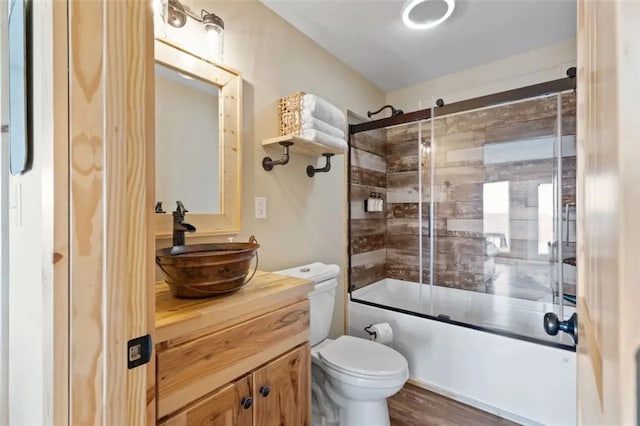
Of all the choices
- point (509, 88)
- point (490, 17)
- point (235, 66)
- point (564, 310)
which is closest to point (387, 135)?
point (509, 88)

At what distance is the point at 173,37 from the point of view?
4.08 ft

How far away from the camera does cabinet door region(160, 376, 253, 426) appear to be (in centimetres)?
74

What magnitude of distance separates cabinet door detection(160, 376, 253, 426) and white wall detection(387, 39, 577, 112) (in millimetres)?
2565

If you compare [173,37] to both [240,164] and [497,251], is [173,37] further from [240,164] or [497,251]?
[497,251]

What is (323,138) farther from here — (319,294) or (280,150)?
(319,294)

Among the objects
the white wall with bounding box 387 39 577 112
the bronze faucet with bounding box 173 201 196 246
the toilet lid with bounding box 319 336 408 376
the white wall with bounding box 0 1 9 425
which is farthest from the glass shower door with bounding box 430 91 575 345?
the white wall with bounding box 0 1 9 425

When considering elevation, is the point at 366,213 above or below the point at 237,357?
above

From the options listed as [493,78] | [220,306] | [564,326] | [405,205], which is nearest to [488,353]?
[564,326]

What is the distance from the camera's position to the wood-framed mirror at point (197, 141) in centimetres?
123

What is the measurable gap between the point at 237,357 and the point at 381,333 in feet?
4.51

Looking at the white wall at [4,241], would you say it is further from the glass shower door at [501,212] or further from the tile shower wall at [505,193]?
the tile shower wall at [505,193]

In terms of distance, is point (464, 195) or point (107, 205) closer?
point (107, 205)

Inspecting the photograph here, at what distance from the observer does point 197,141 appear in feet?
4.45

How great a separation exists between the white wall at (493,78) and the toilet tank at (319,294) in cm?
181
